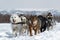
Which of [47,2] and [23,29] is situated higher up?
[47,2]

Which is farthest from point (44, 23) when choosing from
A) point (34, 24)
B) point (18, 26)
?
point (18, 26)

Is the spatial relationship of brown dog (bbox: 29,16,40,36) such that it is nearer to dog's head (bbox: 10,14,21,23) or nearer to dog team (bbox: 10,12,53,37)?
dog team (bbox: 10,12,53,37)

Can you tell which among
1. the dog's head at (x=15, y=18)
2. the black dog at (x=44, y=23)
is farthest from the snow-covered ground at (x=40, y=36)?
the dog's head at (x=15, y=18)

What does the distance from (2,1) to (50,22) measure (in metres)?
1.33

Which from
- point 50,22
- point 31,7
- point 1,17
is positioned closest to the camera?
point 50,22

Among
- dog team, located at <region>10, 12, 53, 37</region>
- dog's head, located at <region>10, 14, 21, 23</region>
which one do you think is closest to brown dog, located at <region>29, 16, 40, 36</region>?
dog team, located at <region>10, 12, 53, 37</region>

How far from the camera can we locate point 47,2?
128 inches

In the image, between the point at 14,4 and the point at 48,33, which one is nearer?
the point at 48,33

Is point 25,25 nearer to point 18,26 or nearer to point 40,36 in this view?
point 18,26

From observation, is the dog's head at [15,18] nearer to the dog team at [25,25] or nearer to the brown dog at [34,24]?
the dog team at [25,25]

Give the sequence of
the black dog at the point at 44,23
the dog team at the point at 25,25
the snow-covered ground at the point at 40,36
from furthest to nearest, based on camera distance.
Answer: the black dog at the point at 44,23
the dog team at the point at 25,25
the snow-covered ground at the point at 40,36

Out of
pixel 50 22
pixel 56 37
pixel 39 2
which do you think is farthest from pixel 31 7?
pixel 56 37

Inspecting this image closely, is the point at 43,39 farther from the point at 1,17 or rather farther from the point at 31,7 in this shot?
the point at 31,7

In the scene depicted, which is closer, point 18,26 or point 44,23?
point 18,26
